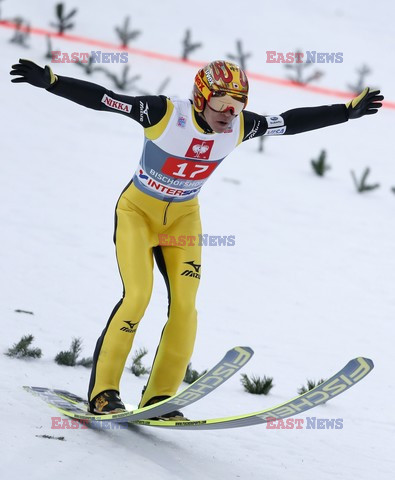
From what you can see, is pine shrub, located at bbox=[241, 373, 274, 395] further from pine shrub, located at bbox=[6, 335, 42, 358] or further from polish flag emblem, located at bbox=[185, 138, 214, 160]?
polish flag emblem, located at bbox=[185, 138, 214, 160]

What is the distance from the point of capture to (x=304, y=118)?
5.64m

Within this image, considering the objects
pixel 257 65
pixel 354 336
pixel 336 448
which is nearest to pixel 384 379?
pixel 354 336

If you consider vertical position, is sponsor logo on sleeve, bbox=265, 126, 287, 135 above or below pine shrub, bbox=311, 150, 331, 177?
below

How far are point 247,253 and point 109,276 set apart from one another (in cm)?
→ 212

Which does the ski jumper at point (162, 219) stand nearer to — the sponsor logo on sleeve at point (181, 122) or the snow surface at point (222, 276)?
the sponsor logo on sleeve at point (181, 122)

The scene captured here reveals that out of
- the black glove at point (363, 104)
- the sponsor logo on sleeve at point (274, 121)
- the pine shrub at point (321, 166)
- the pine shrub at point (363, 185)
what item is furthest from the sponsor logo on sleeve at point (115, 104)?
the pine shrub at point (321, 166)

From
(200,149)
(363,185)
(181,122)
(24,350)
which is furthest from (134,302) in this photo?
(363,185)

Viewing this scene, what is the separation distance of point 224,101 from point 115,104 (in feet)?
2.02

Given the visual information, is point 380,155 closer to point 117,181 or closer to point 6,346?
point 117,181

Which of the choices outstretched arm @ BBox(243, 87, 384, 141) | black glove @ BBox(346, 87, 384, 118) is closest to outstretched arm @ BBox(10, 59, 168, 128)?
outstretched arm @ BBox(243, 87, 384, 141)

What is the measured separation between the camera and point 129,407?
5539 millimetres

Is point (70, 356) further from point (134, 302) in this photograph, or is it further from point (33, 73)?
point (33, 73)

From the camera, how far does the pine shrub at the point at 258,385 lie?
23.6 feet

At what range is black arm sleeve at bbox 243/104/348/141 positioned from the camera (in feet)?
18.2
